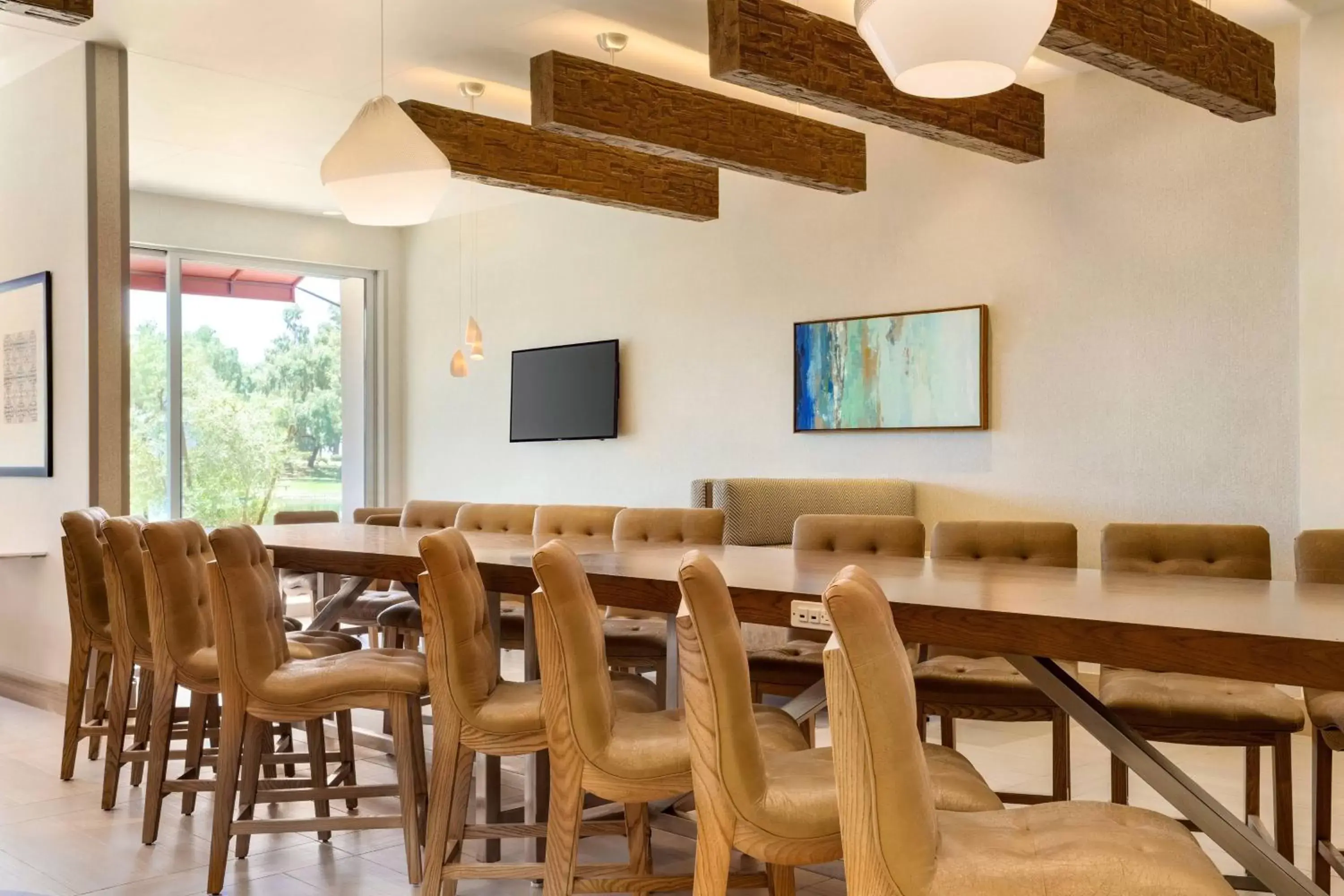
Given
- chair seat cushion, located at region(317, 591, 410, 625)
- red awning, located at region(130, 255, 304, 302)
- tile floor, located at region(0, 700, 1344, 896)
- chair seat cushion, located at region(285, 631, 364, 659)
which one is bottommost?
tile floor, located at region(0, 700, 1344, 896)

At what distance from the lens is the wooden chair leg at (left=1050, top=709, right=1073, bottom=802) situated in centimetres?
312

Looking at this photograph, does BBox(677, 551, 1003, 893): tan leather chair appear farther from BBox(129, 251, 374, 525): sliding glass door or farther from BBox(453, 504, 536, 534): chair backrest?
BBox(129, 251, 374, 525): sliding glass door

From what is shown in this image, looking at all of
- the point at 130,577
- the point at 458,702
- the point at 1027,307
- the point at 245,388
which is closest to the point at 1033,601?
the point at 458,702

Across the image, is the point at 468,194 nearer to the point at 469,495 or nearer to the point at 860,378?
the point at 469,495

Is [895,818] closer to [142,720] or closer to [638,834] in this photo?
[638,834]

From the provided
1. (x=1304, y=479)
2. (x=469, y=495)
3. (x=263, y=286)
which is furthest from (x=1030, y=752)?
(x=263, y=286)

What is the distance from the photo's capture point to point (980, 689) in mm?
3107

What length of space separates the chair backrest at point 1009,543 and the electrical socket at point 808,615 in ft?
4.25

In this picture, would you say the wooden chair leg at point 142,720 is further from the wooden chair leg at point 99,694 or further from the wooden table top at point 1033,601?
the wooden table top at point 1033,601

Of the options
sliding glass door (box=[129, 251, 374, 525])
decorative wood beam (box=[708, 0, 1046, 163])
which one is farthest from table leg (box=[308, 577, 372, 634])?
sliding glass door (box=[129, 251, 374, 525])

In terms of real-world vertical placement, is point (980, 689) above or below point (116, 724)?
above

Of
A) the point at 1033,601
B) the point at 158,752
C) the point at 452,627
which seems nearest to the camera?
the point at 1033,601

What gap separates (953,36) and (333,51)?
4.13 m

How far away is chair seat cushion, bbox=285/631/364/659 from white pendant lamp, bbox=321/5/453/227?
1301mm
